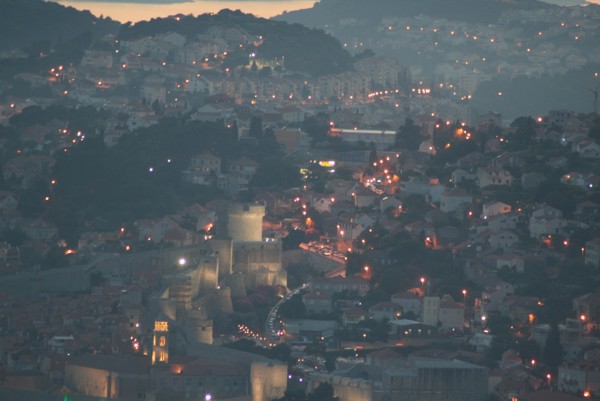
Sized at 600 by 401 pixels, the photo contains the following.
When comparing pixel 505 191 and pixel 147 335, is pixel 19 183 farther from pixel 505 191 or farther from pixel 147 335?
pixel 147 335

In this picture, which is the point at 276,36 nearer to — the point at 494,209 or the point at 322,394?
the point at 494,209

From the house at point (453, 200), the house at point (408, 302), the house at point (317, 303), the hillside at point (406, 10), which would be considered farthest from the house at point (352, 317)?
the hillside at point (406, 10)

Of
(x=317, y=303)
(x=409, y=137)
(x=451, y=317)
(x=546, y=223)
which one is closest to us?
(x=451, y=317)

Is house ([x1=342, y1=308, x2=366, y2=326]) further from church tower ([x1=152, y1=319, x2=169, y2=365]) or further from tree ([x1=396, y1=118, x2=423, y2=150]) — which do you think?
tree ([x1=396, y1=118, x2=423, y2=150])

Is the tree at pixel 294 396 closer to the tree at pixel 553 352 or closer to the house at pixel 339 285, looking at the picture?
the tree at pixel 553 352

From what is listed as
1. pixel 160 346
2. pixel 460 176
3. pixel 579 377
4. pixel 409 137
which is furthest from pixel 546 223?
pixel 409 137
